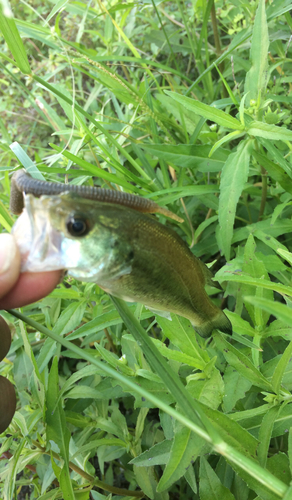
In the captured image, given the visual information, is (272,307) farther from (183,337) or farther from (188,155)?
(188,155)

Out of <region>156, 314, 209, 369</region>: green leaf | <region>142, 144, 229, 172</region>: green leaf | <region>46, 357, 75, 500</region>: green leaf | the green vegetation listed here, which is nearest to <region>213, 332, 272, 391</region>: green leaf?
the green vegetation

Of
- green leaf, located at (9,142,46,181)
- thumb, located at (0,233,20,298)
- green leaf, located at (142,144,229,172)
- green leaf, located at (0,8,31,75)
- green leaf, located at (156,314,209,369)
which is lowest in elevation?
green leaf, located at (156,314,209,369)

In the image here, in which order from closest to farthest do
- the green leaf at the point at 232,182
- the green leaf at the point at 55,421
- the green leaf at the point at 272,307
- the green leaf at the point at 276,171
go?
the green leaf at the point at 272,307, the green leaf at the point at 55,421, the green leaf at the point at 232,182, the green leaf at the point at 276,171

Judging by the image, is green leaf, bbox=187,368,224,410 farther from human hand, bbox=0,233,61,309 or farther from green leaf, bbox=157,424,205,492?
human hand, bbox=0,233,61,309

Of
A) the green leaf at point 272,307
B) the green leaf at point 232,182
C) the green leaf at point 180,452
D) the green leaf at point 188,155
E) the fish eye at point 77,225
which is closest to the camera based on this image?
the green leaf at point 272,307

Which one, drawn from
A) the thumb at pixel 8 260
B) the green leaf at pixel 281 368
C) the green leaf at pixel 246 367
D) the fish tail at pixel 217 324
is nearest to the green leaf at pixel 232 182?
the fish tail at pixel 217 324

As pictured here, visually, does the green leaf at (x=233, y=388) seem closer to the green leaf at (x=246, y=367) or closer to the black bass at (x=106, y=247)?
the green leaf at (x=246, y=367)

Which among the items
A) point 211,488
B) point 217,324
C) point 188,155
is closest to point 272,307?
point 217,324
